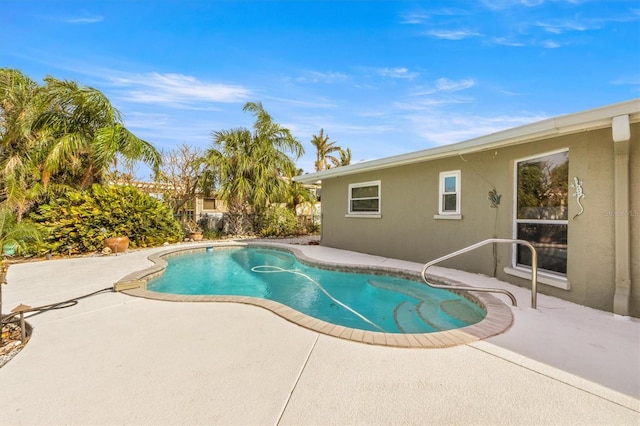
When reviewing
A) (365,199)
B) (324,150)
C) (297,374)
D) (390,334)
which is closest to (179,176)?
(365,199)

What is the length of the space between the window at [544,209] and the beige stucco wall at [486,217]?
0.58 feet

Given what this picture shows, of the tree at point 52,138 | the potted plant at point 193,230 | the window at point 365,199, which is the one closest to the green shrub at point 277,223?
the potted plant at point 193,230

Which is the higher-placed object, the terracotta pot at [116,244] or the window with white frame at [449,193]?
the window with white frame at [449,193]

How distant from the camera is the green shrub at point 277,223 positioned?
54.0ft

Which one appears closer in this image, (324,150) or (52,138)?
(52,138)

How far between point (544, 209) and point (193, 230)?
1497 cm

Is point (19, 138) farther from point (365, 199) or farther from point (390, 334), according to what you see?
point (390, 334)

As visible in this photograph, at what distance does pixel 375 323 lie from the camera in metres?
4.95

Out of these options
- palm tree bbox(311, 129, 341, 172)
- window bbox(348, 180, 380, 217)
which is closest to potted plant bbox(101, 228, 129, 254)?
window bbox(348, 180, 380, 217)

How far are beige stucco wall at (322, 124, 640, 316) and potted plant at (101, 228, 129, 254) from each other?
7.67 m

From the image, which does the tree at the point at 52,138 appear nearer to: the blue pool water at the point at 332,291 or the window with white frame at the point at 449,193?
the blue pool water at the point at 332,291

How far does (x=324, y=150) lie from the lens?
85.8 ft

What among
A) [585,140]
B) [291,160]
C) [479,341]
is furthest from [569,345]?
[291,160]

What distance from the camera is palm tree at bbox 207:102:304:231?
1459cm
